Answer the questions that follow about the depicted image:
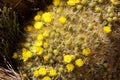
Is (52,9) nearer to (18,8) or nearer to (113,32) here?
(18,8)

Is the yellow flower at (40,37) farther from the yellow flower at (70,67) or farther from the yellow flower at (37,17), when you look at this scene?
the yellow flower at (70,67)

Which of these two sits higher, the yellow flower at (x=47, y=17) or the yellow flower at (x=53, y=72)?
the yellow flower at (x=47, y=17)

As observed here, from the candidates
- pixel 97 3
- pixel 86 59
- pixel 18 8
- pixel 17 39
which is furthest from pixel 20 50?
pixel 97 3

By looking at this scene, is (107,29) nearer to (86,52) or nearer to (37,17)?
(86,52)

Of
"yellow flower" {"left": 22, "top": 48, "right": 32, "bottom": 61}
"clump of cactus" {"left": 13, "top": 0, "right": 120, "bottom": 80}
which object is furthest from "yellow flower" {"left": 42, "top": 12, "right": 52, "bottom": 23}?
"yellow flower" {"left": 22, "top": 48, "right": 32, "bottom": 61}

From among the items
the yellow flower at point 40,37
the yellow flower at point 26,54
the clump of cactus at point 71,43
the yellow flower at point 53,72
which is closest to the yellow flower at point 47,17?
the clump of cactus at point 71,43

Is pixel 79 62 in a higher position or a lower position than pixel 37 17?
lower

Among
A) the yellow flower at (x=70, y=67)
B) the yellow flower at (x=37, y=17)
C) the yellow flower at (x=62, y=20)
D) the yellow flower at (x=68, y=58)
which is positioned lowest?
the yellow flower at (x=70, y=67)

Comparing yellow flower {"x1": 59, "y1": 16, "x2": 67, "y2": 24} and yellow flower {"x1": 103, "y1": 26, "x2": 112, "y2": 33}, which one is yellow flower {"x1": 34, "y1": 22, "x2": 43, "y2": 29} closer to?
yellow flower {"x1": 59, "y1": 16, "x2": 67, "y2": 24}

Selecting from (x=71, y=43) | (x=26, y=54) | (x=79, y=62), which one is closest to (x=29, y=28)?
(x=26, y=54)
